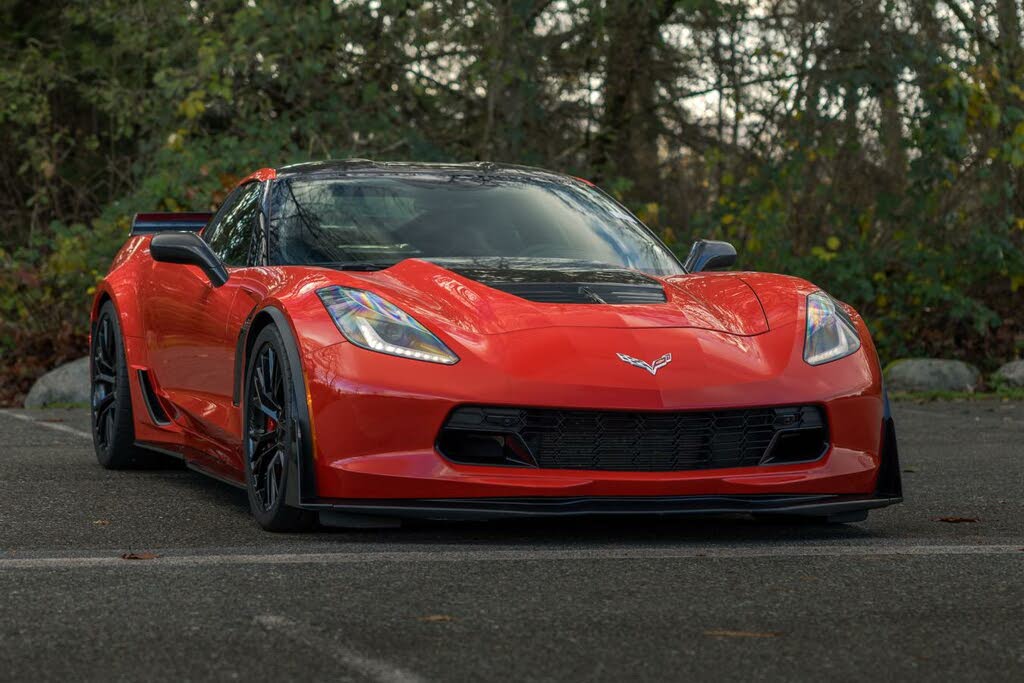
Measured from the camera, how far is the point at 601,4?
15.2m

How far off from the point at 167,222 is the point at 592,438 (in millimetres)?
3992

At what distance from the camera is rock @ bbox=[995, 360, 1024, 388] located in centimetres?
1508

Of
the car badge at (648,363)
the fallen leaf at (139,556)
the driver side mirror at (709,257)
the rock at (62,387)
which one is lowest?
the rock at (62,387)

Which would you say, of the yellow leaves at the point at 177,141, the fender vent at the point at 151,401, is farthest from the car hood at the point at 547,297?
the yellow leaves at the point at 177,141

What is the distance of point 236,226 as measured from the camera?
23.6 ft

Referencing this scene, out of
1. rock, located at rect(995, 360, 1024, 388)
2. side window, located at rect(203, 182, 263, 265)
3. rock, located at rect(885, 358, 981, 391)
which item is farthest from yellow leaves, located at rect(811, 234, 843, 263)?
side window, located at rect(203, 182, 263, 265)

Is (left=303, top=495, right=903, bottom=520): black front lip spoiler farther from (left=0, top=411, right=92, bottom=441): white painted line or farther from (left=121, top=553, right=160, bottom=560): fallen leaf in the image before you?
(left=0, top=411, right=92, bottom=441): white painted line

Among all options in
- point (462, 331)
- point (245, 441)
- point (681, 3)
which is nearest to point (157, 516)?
point (245, 441)

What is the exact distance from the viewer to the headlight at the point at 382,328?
17.8ft

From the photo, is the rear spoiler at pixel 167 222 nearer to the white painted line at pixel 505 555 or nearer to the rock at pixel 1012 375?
the white painted line at pixel 505 555

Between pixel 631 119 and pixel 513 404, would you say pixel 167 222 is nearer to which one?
pixel 513 404

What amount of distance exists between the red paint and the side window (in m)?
0.75

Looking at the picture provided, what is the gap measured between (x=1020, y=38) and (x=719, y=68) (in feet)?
10.7

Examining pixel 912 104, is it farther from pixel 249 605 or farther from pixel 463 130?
pixel 249 605
